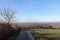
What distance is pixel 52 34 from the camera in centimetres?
1026

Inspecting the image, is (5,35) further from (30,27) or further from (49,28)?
(49,28)

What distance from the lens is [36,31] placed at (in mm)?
10062

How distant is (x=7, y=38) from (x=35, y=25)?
264cm

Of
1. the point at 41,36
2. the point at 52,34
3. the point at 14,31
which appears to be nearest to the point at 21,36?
the point at 14,31

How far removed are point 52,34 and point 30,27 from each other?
4.93 feet

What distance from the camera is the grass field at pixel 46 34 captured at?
32.0 feet

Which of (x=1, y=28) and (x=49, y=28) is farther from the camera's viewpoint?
(x=49, y=28)

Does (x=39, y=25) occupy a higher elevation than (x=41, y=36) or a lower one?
higher

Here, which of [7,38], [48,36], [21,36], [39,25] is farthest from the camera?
[39,25]

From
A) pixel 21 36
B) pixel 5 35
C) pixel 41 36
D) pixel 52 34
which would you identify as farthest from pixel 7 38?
pixel 52 34

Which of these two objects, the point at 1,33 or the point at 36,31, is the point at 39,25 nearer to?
the point at 36,31

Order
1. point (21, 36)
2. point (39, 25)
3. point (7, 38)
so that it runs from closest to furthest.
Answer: point (21, 36), point (7, 38), point (39, 25)

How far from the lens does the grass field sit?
32.0ft

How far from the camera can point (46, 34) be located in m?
10.1
